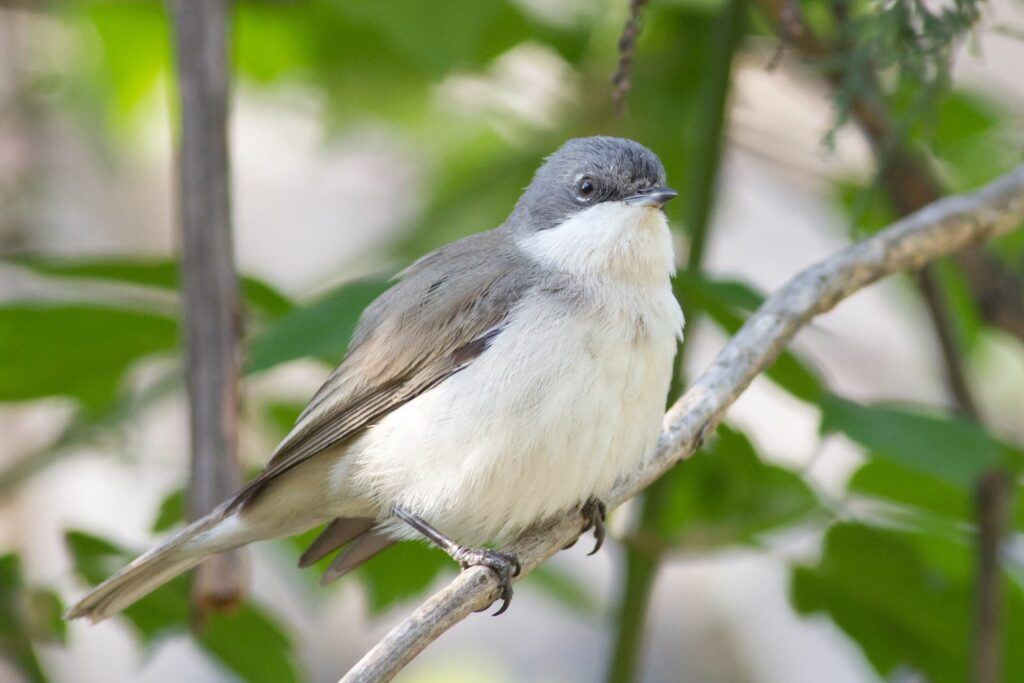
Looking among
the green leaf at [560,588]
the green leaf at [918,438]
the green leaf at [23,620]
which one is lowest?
the green leaf at [560,588]

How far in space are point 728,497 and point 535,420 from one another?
631mm

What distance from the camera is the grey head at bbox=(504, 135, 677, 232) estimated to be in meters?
3.34

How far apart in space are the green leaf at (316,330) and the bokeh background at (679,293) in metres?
0.01

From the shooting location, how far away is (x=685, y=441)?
284 centimetres

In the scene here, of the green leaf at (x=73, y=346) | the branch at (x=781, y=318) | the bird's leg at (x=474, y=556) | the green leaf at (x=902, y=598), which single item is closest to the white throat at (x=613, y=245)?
the branch at (x=781, y=318)

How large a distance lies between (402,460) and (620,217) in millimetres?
874

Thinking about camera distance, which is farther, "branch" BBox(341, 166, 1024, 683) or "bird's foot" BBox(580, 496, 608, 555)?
"bird's foot" BBox(580, 496, 608, 555)

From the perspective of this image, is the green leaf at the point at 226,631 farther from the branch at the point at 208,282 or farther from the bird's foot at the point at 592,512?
the bird's foot at the point at 592,512

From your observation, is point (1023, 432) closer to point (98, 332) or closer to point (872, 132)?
point (872, 132)

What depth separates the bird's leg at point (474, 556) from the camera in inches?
111

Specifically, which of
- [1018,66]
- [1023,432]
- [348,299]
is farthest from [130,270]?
[1018,66]

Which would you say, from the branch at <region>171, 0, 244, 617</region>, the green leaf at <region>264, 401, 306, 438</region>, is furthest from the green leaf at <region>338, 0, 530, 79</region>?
the green leaf at <region>264, 401, 306, 438</region>

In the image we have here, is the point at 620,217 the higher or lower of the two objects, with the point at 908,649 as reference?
higher

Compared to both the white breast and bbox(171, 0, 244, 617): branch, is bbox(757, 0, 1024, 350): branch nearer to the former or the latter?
the white breast
